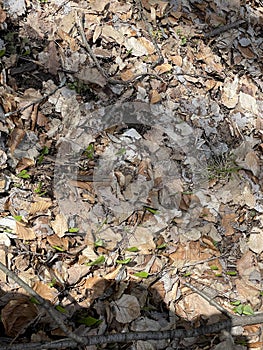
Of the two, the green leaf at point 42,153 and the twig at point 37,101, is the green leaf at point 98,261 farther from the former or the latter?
the twig at point 37,101

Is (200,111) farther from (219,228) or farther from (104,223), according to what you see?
(104,223)

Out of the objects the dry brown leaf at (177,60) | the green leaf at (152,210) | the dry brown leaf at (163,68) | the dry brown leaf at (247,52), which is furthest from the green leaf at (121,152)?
the dry brown leaf at (247,52)

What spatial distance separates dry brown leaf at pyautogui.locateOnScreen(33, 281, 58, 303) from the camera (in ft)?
7.55

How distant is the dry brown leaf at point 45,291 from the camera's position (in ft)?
7.55

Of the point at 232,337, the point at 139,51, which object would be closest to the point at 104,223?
the point at 232,337

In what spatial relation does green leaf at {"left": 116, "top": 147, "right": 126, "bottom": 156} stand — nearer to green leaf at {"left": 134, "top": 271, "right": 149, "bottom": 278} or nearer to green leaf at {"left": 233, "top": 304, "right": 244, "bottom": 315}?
green leaf at {"left": 134, "top": 271, "right": 149, "bottom": 278}

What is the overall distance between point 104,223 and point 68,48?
1.36 metres

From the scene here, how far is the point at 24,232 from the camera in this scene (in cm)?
246

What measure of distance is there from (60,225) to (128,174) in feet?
2.11

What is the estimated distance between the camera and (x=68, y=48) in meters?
3.24

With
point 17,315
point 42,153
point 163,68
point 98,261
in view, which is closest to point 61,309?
point 17,315

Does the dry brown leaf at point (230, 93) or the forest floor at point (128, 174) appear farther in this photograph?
the dry brown leaf at point (230, 93)

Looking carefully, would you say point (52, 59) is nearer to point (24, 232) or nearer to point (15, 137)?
point (15, 137)

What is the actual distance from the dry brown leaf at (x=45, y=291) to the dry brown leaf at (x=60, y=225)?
33 cm
